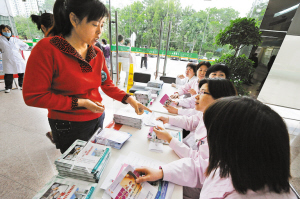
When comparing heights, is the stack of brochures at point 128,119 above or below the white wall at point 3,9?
below

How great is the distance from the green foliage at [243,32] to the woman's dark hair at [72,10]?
113 inches

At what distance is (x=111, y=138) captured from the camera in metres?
1.06

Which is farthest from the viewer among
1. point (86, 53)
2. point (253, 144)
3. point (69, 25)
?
point (86, 53)

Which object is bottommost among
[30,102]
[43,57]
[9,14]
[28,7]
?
[30,102]

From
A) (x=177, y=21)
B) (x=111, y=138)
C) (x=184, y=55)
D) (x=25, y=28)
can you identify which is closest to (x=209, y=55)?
(x=184, y=55)

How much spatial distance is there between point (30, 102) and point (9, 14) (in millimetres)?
6625

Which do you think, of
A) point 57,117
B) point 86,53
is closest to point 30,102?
point 57,117

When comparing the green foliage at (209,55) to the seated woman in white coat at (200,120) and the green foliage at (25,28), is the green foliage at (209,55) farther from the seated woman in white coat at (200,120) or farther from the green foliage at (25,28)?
the green foliage at (25,28)

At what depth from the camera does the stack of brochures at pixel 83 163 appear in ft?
2.38

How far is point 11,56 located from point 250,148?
5.44 meters

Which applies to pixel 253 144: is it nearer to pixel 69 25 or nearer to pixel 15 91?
pixel 69 25

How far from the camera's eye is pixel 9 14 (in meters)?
4.75

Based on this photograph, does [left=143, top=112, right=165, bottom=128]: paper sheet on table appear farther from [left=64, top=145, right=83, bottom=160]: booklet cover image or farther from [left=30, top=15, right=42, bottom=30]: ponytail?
[left=30, top=15, right=42, bottom=30]: ponytail

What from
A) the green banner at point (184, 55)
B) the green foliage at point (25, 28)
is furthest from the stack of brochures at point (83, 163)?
the green foliage at point (25, 28)
